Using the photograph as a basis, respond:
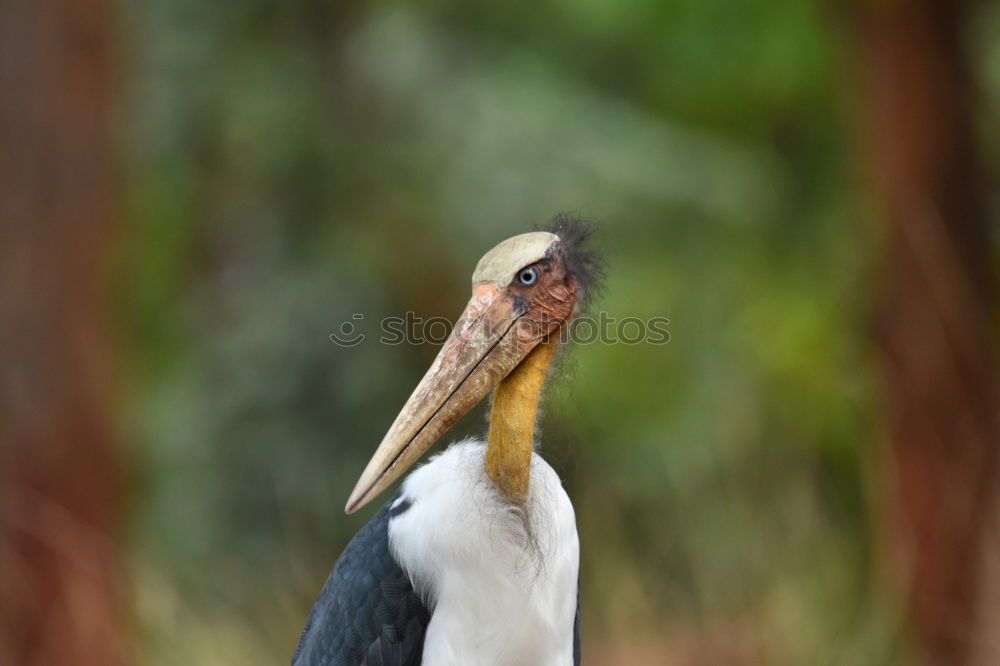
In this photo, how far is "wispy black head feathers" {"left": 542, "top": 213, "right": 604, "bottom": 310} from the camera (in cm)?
306

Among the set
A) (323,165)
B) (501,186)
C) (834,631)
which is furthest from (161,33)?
(834,631)

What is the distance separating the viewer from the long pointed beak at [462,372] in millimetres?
2781

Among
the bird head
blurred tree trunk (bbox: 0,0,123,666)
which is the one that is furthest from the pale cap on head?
blurred tree trunk (bbox: 0,0,123,666)

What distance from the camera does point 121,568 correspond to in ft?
16.2

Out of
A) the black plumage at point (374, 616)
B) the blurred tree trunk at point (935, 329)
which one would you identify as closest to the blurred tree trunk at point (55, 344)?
the black plumage at point (374, 616)

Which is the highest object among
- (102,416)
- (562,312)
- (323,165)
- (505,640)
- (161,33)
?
(161,33)

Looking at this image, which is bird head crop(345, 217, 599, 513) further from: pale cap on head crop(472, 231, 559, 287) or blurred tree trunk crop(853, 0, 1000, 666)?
blurred tree trunk crop(853, 0, 1000, 666)

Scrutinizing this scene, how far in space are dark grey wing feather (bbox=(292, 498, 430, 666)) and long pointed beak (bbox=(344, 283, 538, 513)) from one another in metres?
0.30

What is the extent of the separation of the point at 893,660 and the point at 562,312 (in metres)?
2.96

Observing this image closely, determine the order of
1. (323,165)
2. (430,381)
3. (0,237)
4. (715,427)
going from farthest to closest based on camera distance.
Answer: (323,165) → (715,427) → (0,237) → (430,381)

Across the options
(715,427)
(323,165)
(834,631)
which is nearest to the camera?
(834,631)

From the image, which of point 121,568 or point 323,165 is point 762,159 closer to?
point 323,165

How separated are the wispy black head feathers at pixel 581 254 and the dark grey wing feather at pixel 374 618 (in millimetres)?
758

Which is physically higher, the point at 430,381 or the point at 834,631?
the point at 834,631
